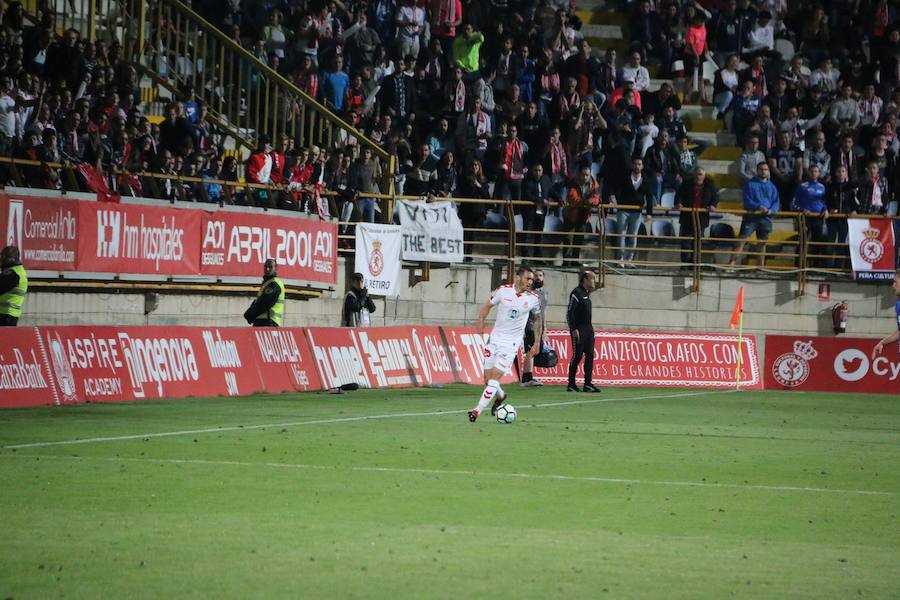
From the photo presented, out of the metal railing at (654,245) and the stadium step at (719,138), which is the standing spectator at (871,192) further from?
the stadium step at (719,138)

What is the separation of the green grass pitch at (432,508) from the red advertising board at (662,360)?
37.9 ft

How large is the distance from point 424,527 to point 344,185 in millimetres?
20729

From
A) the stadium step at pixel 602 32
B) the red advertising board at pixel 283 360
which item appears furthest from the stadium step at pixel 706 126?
the red advertising board at pixel 283 360

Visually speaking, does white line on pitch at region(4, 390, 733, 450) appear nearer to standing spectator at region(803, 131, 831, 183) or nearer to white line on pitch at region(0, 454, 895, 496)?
white line on pitch at region(0, 454, 895, 496)

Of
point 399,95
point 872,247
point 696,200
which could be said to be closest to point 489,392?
point 399,95

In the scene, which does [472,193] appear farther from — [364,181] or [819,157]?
[819,157]

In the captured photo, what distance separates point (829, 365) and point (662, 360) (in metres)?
3.59

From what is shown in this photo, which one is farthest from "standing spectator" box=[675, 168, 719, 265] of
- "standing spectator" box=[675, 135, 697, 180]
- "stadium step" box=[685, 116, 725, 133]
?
"stadium step" box=[685, 116, 725, 133]

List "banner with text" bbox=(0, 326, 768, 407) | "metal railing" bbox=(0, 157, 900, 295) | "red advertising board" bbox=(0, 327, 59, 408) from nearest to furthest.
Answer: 1. "red advertising board" bbox=(0, 327, 59, 408)
2. "banner with text" bbox=(0, 326, 768, 407)
3. "metal railing" bbox=(0, 157, 900, 295)

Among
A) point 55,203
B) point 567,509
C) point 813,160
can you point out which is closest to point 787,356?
point 813,160

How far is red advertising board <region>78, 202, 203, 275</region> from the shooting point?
24047 mm

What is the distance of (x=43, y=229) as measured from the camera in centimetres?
2317

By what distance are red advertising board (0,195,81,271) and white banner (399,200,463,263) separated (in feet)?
28.7

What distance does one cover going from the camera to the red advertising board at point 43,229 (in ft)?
74.1
